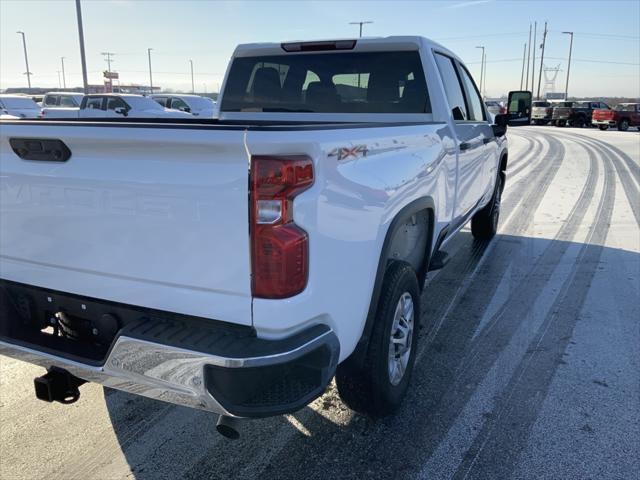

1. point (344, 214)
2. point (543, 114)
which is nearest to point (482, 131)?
point (344, 214)

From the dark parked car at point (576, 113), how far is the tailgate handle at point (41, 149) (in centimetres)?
3906

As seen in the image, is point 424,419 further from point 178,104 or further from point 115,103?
point 178,104

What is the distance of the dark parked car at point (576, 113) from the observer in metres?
35.8

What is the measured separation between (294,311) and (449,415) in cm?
157

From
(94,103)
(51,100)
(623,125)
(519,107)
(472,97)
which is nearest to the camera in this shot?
(472,97)

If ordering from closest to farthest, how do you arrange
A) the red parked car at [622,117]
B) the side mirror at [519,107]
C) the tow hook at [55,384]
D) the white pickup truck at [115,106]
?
the tow hook at [55,384] → the side mirror at [519,107] → the white pickup truck at [115,106] → the red parked car at [622,117]

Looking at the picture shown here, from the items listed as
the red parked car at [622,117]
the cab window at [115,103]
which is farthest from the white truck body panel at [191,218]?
the red parked car at [622,117]

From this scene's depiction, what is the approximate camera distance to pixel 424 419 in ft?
10.1

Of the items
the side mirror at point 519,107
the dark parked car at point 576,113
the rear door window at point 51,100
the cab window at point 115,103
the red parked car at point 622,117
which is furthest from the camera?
the dark parked car at point 576,113

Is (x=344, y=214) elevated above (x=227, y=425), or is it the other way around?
(x=344, y=214)

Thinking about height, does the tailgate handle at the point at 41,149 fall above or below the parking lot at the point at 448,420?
above

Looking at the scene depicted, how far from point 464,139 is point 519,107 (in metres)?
1.82

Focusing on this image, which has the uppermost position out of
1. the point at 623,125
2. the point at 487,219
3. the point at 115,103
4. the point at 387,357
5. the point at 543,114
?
the point at 115,103

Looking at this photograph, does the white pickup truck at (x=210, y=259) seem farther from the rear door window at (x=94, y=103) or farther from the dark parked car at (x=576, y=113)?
the dark parked car at (x=576, y=113)
